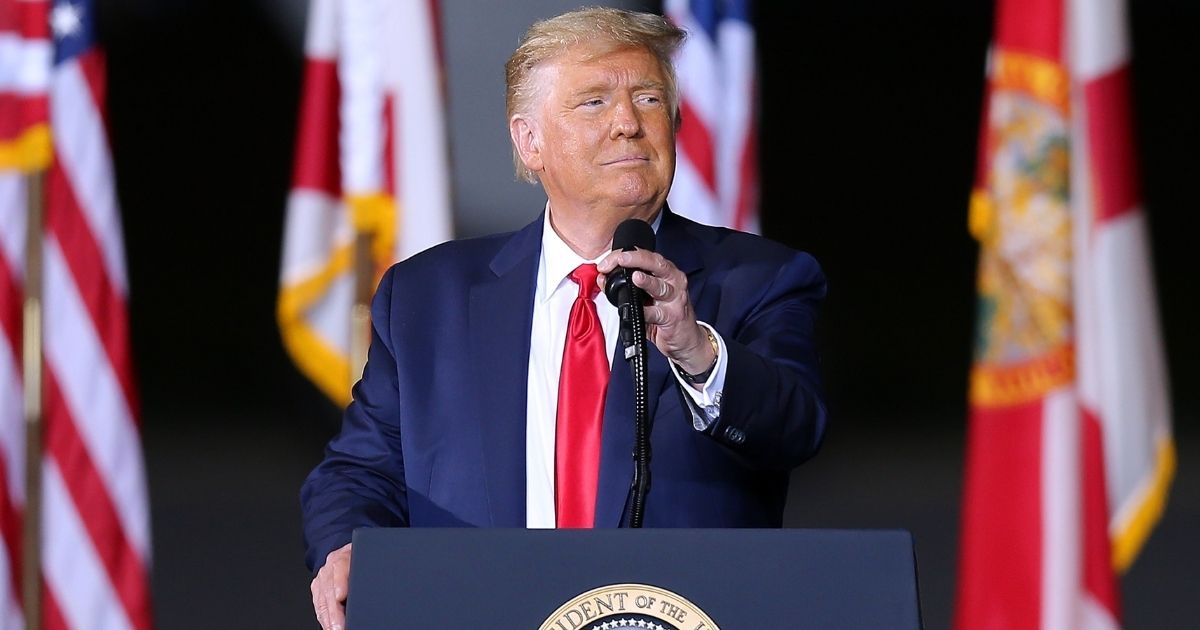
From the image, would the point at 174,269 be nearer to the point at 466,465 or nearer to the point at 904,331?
the point at 904,331

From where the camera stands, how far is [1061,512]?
304 cm

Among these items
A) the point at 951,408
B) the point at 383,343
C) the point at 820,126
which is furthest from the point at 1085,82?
the point at 383,343

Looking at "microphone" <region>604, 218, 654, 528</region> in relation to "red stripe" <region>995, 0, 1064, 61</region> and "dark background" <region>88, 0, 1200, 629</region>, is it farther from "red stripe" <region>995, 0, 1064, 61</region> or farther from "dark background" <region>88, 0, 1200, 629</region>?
"dark background" <region>88, 0, 1200, 629</region>

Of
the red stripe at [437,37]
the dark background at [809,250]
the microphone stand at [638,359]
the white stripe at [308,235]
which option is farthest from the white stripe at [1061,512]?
the microphone stand at [638,359]

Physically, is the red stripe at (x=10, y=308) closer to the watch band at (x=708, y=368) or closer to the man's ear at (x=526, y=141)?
the man's ear at (x=526, y=141)

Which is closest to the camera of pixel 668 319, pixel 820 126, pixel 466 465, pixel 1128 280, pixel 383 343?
pixel 668 319

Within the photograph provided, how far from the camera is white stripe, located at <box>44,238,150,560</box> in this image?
3.16 metres

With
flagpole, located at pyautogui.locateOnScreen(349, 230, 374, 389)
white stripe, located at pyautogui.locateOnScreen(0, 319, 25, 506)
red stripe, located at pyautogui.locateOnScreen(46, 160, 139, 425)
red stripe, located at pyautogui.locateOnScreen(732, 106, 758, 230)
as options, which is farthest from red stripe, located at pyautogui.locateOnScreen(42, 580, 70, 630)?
red stripe, located at pyautogui.locateOnScreen(732, 106, 758, 230)

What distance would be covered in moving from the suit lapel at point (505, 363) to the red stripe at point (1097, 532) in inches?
71.8

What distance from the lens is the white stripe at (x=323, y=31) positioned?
3.25m

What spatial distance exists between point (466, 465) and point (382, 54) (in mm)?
1862

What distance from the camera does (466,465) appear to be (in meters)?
1.53

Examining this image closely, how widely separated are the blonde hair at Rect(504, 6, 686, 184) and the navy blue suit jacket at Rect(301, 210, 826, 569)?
174 mm

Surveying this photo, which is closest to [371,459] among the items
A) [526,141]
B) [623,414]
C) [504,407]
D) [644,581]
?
[504,407]
